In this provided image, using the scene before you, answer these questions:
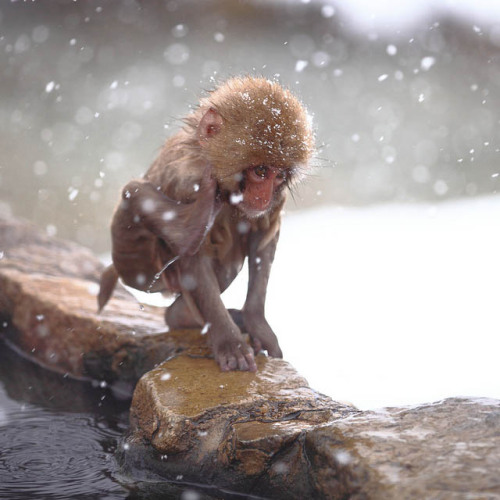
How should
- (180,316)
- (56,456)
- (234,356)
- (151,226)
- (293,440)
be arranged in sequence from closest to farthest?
(293,440) → (56,456) → (234,356) → (151,226) → (180,316)

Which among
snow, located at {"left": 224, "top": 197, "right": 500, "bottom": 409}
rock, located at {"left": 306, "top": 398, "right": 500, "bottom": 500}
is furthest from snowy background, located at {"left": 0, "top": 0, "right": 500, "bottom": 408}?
rock, located at {"left": 306, "top": 398, "right": 500, "bottom": 500}

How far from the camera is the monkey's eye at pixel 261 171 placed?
2878 millimetres

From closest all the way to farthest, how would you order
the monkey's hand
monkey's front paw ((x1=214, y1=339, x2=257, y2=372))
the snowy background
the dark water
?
the dark water, monkey's front paw ((x1=214, y1=339, x2=257, y2=372)), the monkey's hand, the snowy background

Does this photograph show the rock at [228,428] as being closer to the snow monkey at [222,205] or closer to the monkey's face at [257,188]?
the snow monkey at [222,205]

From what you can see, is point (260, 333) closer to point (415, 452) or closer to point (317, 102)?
point (415, 452)

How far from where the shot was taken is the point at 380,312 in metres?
5.99

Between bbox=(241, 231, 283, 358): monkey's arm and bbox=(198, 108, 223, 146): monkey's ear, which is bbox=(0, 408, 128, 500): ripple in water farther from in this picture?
bbox=(198, 108, 223, 146): monkey's ear

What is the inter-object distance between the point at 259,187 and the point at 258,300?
75cm

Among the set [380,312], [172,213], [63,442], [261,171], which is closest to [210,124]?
[261,171]

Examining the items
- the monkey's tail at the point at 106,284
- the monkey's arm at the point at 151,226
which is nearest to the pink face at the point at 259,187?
the monkey's arm at the point at 151,226

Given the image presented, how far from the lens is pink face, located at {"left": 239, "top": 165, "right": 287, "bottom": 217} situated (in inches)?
114

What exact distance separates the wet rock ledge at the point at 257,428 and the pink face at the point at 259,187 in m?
0.75

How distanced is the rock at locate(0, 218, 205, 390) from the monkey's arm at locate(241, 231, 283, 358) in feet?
0.96

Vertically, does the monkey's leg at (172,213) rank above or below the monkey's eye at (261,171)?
below
